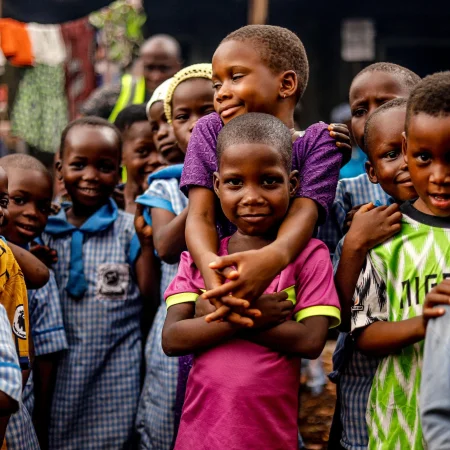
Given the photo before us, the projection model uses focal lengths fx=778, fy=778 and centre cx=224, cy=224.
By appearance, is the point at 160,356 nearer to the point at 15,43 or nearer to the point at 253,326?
the point at 253,326

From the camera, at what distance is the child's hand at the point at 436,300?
6.81 ft

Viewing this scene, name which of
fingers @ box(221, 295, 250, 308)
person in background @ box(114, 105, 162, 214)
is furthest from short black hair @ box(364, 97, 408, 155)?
person in background @ box(114, 105, 162, 214)

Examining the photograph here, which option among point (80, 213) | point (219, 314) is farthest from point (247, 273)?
point (80, 213)

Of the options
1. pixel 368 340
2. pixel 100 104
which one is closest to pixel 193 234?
pixel 368 340

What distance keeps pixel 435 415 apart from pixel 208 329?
2.33ft

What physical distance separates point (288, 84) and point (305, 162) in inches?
12.3

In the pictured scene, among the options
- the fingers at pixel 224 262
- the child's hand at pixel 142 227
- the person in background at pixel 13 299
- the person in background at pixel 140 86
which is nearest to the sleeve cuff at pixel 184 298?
the fingers at pixel 224 262

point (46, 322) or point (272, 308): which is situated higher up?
point (272, 308)

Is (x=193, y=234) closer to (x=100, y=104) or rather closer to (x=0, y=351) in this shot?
(x=0, y=351)

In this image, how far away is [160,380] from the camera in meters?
3.41

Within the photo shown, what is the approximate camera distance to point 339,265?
8.33 ft

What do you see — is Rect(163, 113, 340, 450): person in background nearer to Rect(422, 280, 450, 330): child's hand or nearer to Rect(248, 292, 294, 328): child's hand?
Rect(248, 292, 294, 328): child's hand

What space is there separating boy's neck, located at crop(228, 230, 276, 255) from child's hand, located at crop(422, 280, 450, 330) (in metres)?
0.58

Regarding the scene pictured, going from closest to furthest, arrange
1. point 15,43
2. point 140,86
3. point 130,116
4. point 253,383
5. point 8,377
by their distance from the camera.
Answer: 1. point 8,377
2. point 253,383
3. point 130,116
4. point 140,86
5. point 15,43
